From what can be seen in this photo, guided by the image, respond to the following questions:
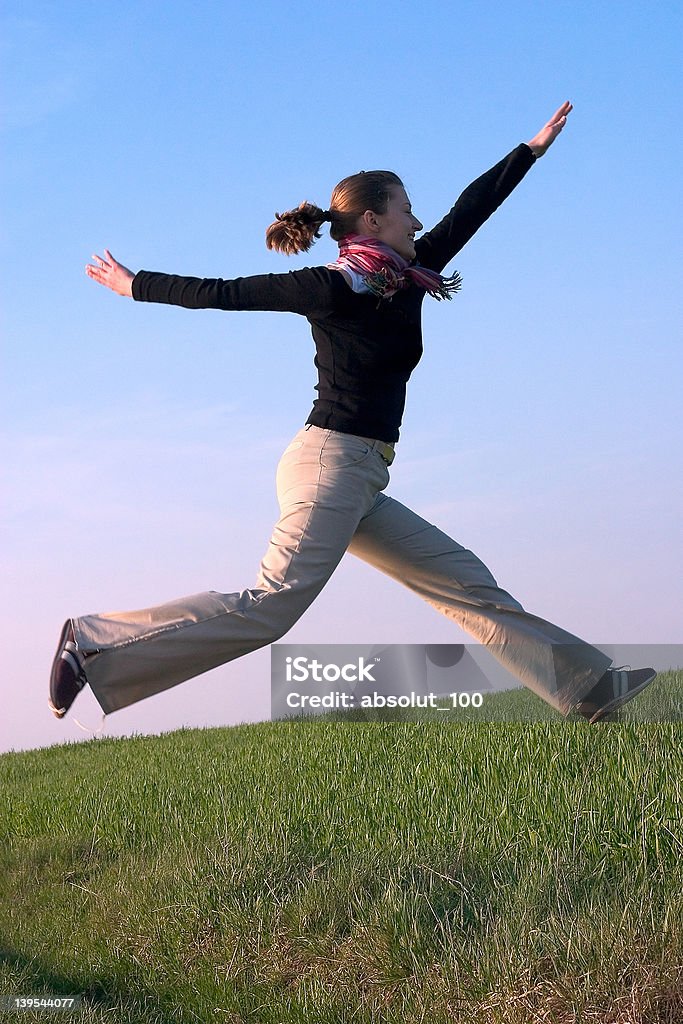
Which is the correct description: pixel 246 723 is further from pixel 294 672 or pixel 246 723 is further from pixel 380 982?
pixel 380 982

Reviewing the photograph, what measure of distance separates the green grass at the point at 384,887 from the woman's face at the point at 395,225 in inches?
120

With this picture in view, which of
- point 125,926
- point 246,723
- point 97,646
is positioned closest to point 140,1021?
point 125,926

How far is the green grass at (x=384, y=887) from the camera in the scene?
4.21 m

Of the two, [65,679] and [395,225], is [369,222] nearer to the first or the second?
[395,225]

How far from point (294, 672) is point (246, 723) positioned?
543 centimetres

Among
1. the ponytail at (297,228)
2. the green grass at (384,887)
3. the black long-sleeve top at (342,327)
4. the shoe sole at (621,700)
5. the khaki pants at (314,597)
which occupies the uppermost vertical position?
the ponytail at (297,228)

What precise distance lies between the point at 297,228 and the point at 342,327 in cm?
67

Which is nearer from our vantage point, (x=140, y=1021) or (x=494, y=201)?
(x=140, y=1021)

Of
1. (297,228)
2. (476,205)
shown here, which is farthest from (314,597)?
(476,205)

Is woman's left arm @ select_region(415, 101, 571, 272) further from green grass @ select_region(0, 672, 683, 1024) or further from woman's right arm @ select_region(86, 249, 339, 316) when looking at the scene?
green grass @ select_region(0, 672, 683, 1024)

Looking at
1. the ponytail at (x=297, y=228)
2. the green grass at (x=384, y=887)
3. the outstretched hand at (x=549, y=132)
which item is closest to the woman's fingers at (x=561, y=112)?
the outstretched hand at (x=549, y=132)

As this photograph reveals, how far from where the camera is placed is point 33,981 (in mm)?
6035

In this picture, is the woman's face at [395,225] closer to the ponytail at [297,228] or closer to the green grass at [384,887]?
the ponytail at [297,228]

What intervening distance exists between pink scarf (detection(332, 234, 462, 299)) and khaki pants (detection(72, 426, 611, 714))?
0.80m
